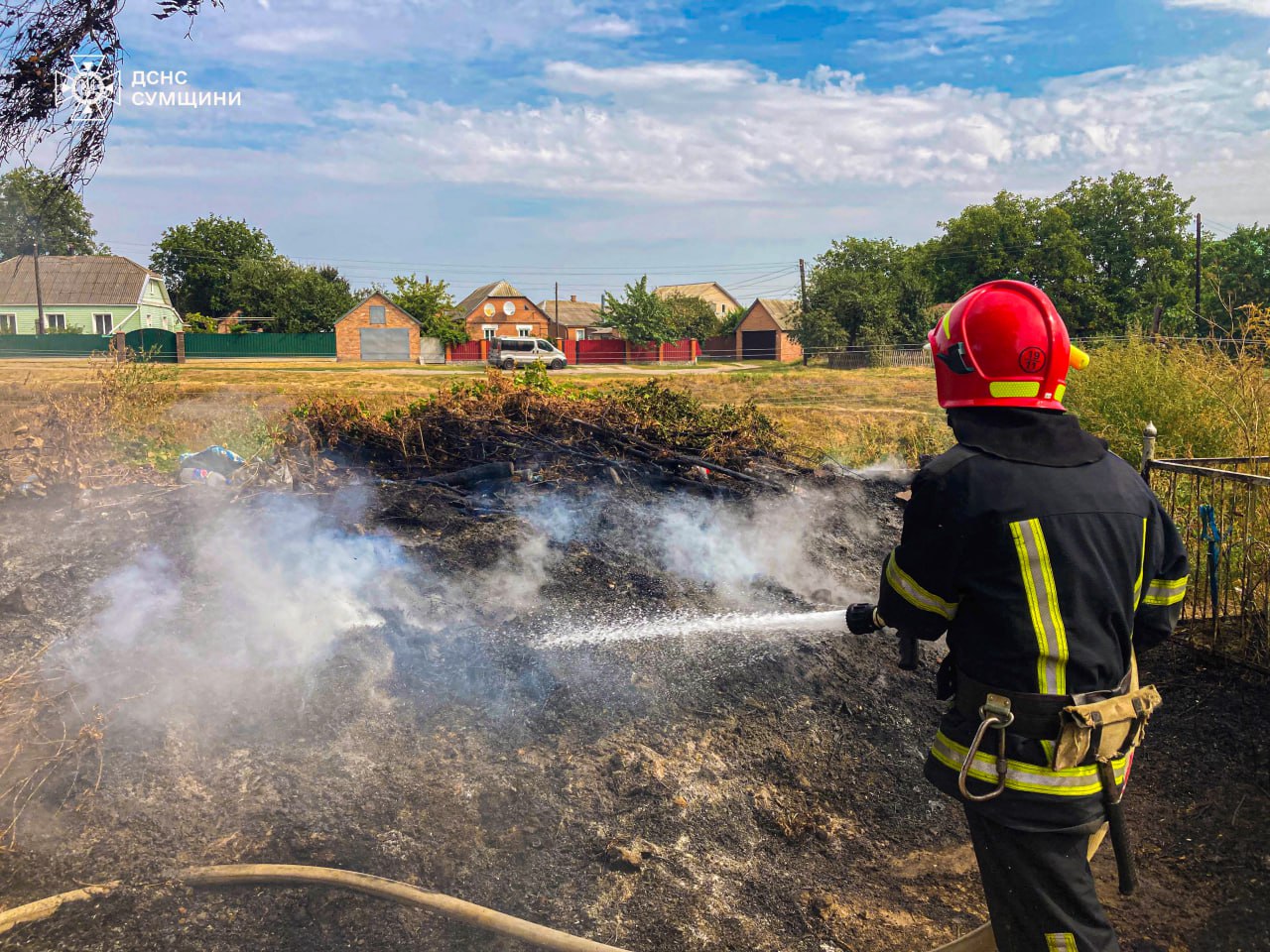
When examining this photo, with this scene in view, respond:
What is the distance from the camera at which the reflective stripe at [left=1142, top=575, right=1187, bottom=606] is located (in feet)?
7.48

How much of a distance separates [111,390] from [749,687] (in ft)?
20.1

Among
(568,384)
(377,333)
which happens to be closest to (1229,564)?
(568,384)

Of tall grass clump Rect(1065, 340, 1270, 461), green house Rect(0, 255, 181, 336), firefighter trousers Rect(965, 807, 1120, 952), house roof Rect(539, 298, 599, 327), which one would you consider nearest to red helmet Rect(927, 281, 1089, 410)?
firefighter trousers Rect(965, 807, 1120, 952)

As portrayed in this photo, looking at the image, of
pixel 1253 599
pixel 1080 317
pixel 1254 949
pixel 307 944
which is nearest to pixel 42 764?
pixel 307 944

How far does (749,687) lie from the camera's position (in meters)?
4.66

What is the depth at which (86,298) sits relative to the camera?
44250 millimetres

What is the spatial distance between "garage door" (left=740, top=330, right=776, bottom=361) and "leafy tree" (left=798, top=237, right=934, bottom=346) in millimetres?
9615

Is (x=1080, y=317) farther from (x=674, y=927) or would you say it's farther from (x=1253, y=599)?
(x=674, y=927)

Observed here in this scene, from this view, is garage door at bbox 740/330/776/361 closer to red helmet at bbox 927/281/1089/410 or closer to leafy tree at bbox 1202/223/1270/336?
leafy tree at bbox 1202/223/1270/336

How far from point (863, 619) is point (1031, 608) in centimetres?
53

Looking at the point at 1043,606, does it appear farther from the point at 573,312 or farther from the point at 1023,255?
the point at 573,312

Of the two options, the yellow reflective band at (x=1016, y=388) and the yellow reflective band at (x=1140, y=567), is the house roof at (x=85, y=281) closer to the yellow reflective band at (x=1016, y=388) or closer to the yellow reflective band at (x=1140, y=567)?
the yellow reflective band at (x=1016, y=388)

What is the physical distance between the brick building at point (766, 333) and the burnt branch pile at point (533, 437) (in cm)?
4637

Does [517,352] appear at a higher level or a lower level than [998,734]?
higher
